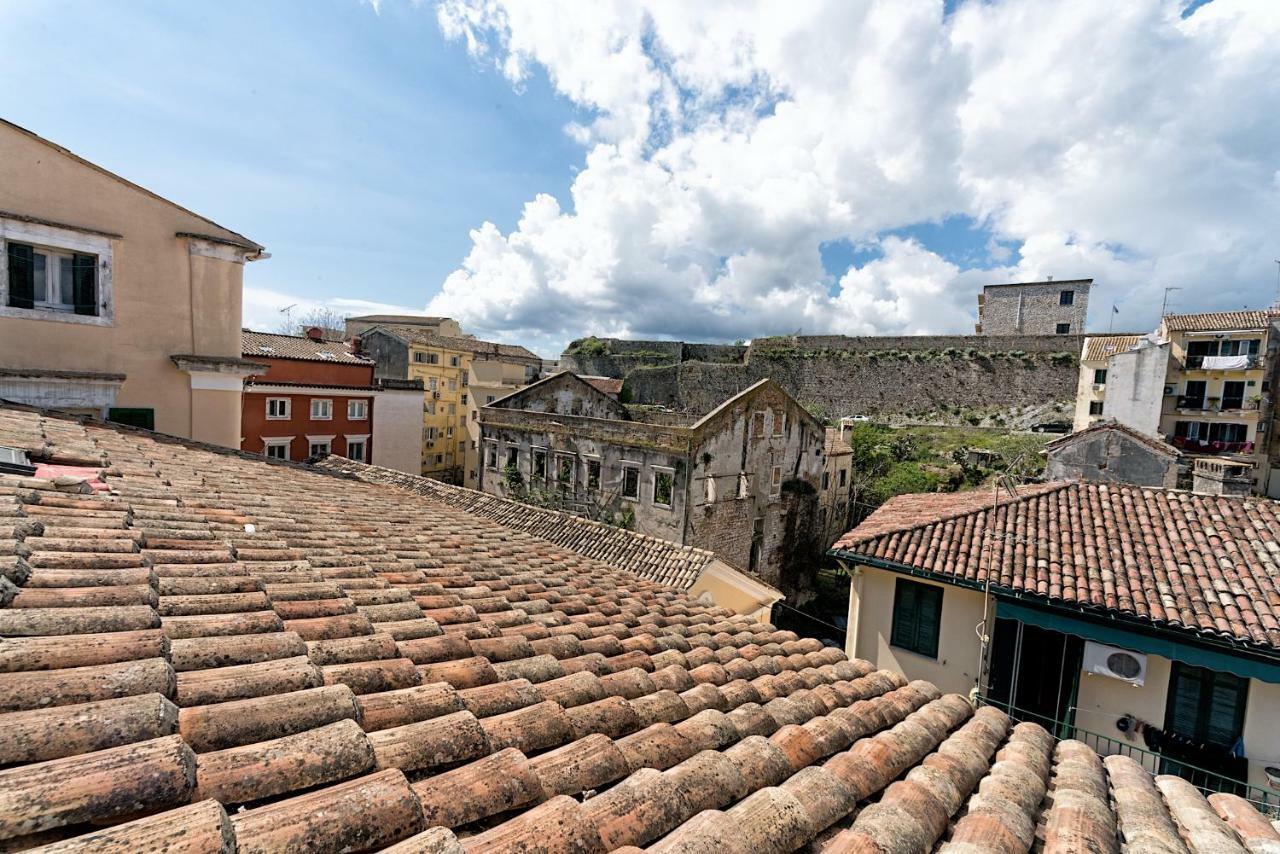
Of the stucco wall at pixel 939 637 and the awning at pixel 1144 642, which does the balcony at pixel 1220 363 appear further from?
the stucco wall at pixel 939 637

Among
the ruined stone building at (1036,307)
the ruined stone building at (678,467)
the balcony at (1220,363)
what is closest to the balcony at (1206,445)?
the balcony at (1220,363)

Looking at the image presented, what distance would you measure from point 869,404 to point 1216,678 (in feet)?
116

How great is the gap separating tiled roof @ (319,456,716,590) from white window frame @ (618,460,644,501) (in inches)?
194

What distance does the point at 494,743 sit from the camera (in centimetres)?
219

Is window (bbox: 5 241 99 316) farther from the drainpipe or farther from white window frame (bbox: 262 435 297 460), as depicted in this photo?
white window frame (bbox: 262 435 297 460)

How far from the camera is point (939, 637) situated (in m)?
9.50

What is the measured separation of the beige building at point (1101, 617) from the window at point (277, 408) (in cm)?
2096

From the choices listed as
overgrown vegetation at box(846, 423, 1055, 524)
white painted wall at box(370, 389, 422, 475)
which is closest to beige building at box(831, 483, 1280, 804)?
overgrown vegetation at box(846, 423, 1055, 524)

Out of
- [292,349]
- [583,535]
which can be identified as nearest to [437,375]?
[292,349]

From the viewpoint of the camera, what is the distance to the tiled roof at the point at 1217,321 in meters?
26.9

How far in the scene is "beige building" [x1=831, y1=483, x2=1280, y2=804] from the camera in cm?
737

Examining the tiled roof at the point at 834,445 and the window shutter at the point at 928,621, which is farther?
the tiled roof at the point at 834,445

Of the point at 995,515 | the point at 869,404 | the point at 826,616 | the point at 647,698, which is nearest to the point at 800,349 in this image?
the point at 869,404

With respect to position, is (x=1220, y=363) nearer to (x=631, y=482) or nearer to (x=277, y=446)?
(x=631, y=482)
